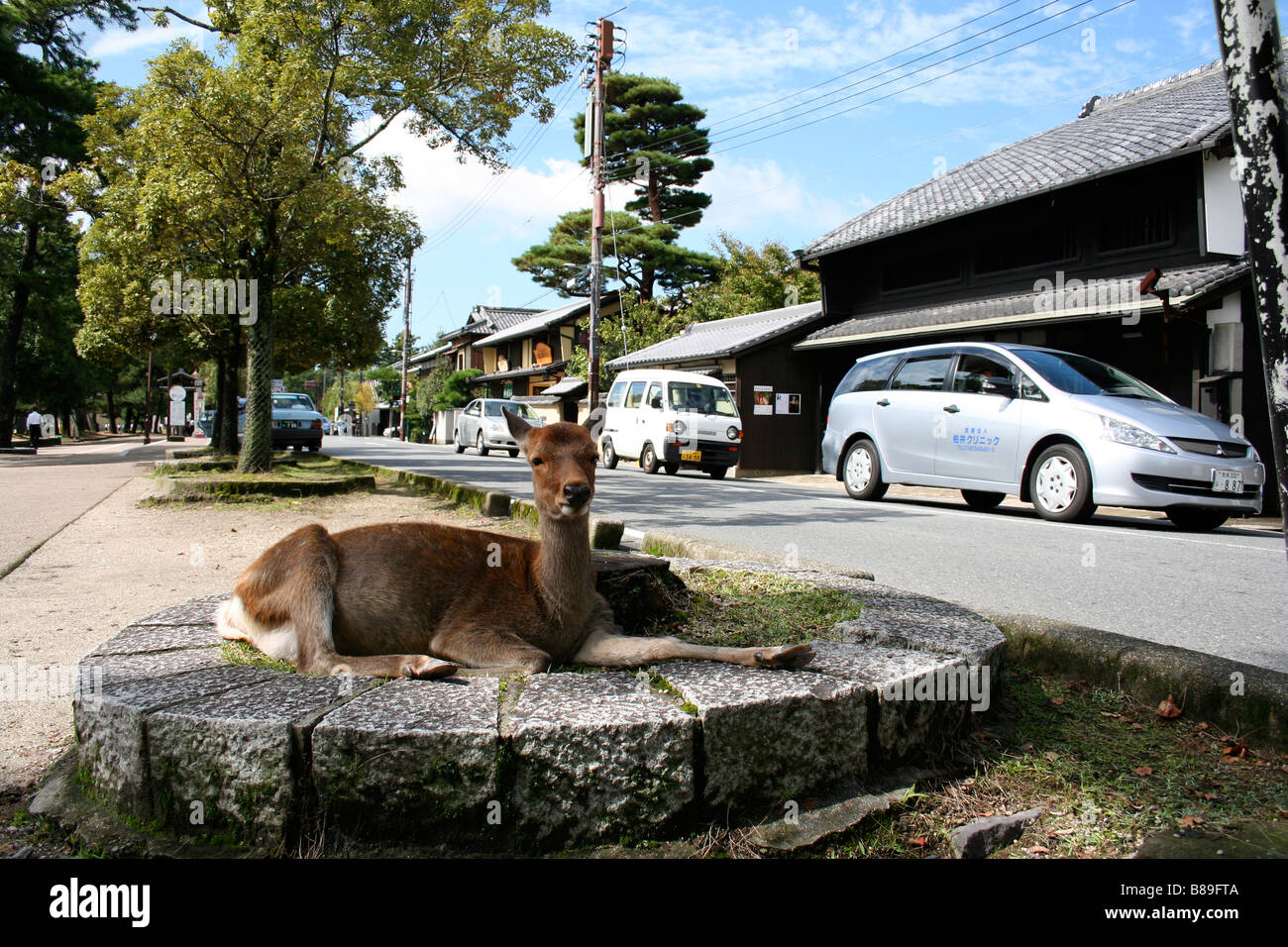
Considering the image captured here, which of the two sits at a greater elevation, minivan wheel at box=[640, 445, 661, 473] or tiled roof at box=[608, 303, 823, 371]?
tiled roof at box=[608, 303, 823, 371]

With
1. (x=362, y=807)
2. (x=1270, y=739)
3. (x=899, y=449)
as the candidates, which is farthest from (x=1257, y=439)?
(x=362, y=807)

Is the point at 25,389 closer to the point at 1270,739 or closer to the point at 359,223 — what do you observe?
the point at 359,223

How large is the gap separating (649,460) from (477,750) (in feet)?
54.9

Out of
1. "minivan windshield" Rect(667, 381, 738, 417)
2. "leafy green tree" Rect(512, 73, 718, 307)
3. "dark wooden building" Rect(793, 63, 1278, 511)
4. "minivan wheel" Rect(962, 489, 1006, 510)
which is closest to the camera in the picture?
"minivan wheel" Rect(962, 489, 1006, 510)

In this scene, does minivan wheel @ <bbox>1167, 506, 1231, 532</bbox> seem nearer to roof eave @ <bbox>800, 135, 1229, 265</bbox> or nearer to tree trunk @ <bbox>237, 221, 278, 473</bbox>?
roof eave @ <bbox>800, 135, 1229, 265</bbox>

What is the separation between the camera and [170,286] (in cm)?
1458

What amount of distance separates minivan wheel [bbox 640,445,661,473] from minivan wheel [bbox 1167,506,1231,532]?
1089 centimetres

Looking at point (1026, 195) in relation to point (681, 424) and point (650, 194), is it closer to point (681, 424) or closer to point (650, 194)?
point (681, 424)

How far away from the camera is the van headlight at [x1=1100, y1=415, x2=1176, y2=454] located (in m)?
8.19

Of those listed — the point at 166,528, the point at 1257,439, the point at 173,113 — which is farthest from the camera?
the point at 1257,439

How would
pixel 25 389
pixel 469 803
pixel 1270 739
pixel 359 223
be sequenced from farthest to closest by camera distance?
pixel 25 389, pixel 359 223, pixel 1270 739, pixel 469 803

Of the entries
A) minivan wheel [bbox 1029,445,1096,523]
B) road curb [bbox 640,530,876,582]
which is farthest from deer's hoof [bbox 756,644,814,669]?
minivan wheel [bbox 1029,445,1096,523]

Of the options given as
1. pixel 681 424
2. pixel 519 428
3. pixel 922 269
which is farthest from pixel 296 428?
pixel 519 428
